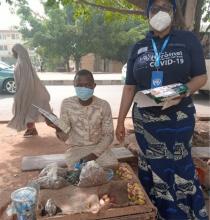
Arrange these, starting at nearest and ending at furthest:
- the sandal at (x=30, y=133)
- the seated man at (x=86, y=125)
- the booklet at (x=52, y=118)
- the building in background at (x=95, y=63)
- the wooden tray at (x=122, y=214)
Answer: the wooden tray at (x=122, y=214) → the booklet at (x=52, y=118) → the seated man at (x=86, y=125) → the sandal at (x=30, y=133) → the building in background at (x=95, y=63)

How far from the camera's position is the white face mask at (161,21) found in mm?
2734

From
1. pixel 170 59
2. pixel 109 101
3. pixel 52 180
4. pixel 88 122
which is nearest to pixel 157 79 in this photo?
pixel 170 59

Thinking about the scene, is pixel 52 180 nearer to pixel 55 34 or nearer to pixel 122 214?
pixel 122 214

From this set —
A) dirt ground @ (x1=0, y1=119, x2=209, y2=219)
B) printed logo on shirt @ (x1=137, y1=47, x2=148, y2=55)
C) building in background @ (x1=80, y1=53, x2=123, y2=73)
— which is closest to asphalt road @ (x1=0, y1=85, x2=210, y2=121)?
dirt ground @ (x1=0, y1=119, x2=209, y2=219)

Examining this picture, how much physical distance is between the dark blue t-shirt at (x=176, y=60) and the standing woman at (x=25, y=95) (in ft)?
14.5

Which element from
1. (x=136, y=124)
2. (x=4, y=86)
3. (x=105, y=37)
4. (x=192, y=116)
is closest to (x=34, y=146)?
(x=136, y=124)

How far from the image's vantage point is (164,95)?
2.51 m

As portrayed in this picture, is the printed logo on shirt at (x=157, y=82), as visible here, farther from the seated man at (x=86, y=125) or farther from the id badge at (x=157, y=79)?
the seated man at (x=86, y=125)

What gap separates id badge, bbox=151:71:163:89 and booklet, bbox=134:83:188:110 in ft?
0.46

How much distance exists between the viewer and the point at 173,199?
9.80ft

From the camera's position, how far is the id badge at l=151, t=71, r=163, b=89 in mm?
2775

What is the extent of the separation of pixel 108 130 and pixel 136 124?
0.40 metres

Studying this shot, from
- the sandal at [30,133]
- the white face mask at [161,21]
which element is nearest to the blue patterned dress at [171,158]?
the white face mask at [161,21]

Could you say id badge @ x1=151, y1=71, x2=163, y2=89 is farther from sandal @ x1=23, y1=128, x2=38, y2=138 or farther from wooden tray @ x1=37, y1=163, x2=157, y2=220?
sandal @ x1=23, y1=128, x2=38, y2=138
